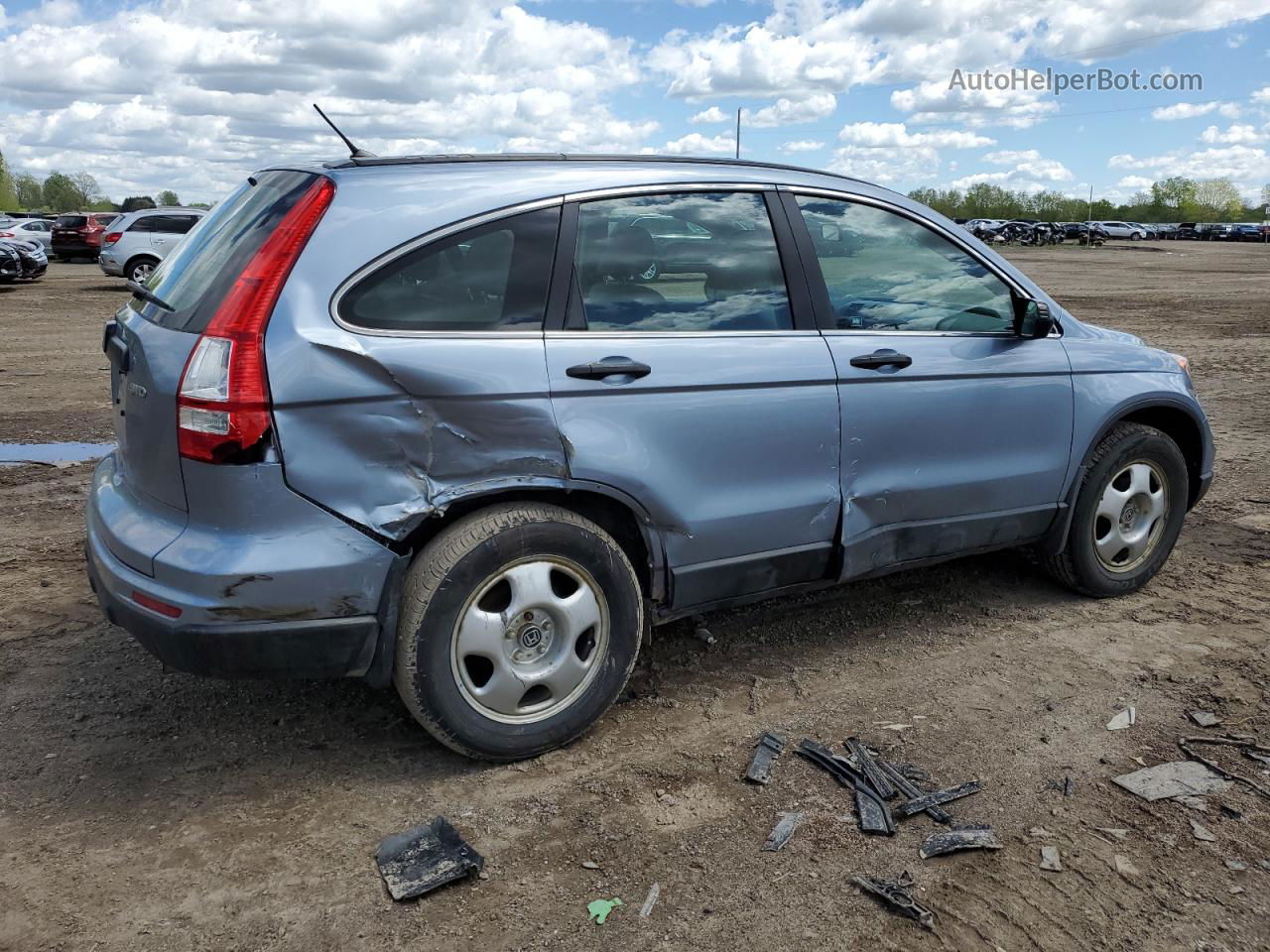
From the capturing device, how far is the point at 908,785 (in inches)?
129

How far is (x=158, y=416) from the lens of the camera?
3027 millimetres

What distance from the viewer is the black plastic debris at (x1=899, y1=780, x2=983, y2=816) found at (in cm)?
316

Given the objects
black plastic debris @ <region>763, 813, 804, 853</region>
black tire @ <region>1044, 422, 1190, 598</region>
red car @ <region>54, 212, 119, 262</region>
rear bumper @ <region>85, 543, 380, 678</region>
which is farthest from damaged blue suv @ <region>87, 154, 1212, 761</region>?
red car @ <region>54, 212, 119, 262</region>

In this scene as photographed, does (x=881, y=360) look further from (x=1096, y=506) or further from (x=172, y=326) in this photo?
(x=172, y=326)

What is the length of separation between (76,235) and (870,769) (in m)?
35.1

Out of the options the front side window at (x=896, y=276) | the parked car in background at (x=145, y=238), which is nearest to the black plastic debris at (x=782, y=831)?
the front side window at (x=896, y=276)

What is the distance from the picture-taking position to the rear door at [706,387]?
10.9 ft

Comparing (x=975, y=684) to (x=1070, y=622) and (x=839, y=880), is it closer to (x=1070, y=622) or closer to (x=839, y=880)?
(x=1070, y=622)

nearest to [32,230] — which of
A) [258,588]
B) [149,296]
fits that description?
[149,296]

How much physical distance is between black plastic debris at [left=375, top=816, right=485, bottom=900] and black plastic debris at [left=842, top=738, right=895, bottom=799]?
1.23m

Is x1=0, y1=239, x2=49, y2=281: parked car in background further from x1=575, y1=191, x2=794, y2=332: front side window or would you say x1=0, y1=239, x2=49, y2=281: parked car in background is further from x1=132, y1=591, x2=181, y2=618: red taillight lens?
x1=575, y1=191, x2=794, y2=332: front side window

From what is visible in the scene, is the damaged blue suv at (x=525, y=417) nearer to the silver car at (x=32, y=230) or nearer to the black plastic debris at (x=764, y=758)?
the black plastic debris at (x=764, y=758)

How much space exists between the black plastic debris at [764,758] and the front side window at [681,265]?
4.60 feet

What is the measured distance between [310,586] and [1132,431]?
11.8 feet
